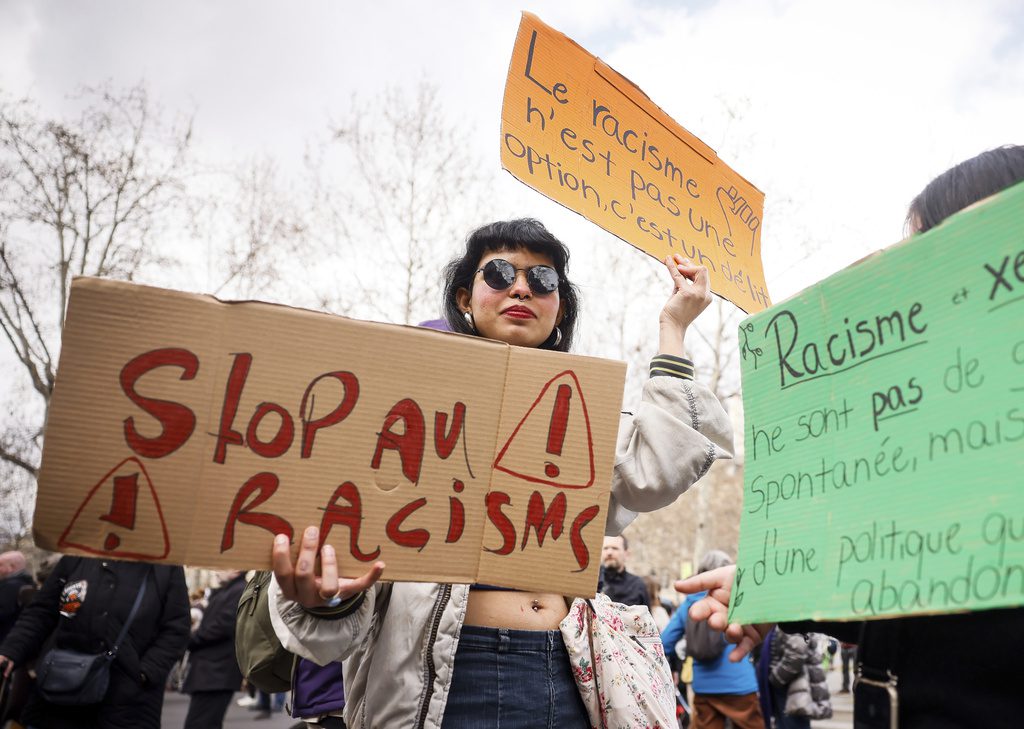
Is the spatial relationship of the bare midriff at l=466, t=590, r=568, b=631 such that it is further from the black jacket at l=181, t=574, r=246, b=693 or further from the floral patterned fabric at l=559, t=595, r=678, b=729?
the black jacket at l=181, t=574, r=246, b=693

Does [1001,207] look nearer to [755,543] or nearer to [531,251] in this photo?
[755,543]

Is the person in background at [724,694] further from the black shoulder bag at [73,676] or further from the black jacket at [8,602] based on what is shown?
the black jacket at [8,602]

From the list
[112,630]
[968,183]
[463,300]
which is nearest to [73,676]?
[112,630]

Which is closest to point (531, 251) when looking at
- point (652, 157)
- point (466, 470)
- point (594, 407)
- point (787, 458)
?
point (652, 157)

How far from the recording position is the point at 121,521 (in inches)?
55.1

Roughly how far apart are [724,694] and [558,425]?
4.69 meters

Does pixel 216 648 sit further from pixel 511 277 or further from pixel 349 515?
pixel 349 515

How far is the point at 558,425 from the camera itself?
1.64 m

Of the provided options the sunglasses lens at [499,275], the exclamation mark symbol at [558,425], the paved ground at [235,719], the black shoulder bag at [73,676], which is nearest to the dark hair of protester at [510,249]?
the sunglasses lens at [499,275]

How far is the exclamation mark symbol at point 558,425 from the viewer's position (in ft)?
5.32

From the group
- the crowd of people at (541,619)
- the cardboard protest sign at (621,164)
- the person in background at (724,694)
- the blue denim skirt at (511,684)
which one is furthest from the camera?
the person in background at (724,694)

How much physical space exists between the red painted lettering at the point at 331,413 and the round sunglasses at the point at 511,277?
0.73 metres

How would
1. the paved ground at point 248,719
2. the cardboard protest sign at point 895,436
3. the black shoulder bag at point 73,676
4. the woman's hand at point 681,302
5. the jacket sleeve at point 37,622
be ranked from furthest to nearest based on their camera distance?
the paved ground at point 248,719 → the jacket sleeve at point 37,622 → the black shoulder bag at point 73,676 → the woman's hand at point 681,302 → the cardboard protest sign at point 895,436

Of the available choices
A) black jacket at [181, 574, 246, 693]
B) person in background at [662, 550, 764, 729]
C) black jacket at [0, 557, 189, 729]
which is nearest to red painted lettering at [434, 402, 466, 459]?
black jacket at [0, 557, 189, 729]
